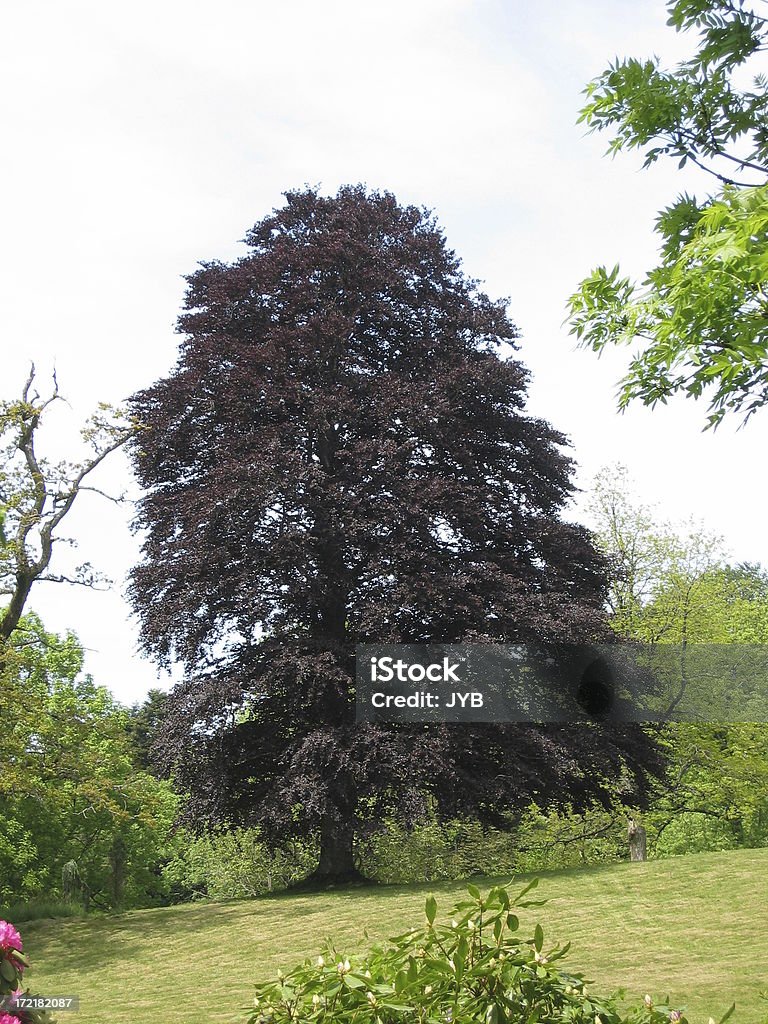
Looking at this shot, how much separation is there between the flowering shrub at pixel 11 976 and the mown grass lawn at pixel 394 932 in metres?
6.34

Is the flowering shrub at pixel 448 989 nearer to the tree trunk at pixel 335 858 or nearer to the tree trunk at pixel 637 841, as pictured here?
the tree trunk at pixel 335 858

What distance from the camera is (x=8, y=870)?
25891 millimetres

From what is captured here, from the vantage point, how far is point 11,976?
286 cm

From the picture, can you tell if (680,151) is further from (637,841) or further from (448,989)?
(637,841)

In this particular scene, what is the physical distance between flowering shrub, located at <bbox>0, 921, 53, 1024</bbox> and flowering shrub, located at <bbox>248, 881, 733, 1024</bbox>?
75 centimetres

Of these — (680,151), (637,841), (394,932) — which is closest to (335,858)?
(394,932)

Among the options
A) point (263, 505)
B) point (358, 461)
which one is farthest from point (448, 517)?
point (263, 505)

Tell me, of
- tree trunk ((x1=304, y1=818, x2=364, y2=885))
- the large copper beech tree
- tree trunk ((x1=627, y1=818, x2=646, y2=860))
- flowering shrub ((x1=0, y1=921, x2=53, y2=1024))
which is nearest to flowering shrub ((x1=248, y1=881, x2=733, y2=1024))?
flowering shrub ((x1=0, y1=921, x2=53, y2=1024))

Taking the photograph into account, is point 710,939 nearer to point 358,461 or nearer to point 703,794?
point 358,461

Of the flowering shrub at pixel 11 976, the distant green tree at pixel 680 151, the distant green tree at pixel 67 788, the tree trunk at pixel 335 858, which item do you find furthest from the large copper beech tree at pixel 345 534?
the flowering shrub at pixel 11 976

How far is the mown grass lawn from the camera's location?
34.7 feet

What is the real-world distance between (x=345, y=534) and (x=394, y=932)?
716 cm

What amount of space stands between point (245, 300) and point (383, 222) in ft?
11.6

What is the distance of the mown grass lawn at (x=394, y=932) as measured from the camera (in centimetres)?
1056
